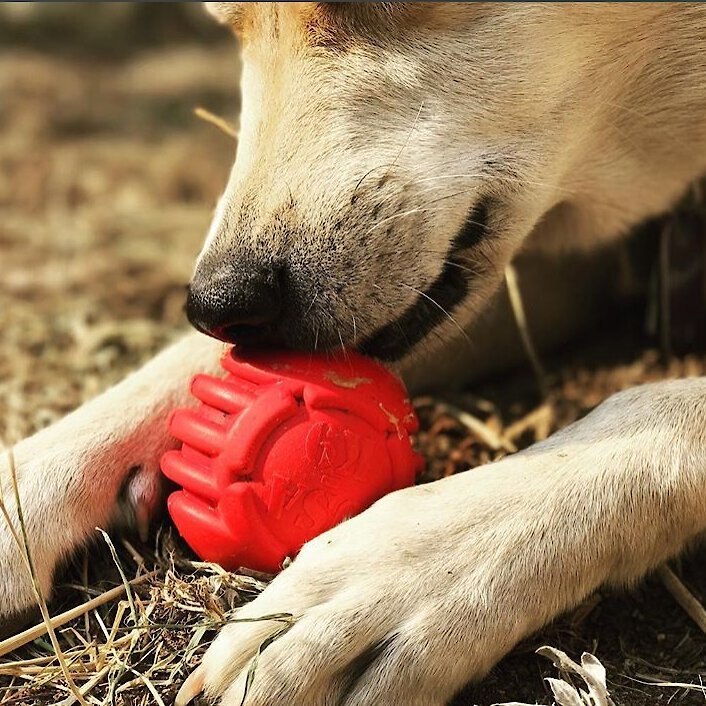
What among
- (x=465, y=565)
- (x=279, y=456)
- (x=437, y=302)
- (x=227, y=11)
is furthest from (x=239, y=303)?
(x=227, y=11)

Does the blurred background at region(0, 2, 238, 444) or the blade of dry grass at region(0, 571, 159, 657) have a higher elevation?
the blurred background at region(0, 2, 238, 444)

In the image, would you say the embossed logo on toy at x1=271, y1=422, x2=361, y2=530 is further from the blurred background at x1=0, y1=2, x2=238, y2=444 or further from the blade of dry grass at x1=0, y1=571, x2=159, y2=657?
the blurred background at x1=0, y1=2, x2=238, y2=444

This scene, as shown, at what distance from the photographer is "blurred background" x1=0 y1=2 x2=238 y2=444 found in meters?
2.66

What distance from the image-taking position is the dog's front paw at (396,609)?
4.53 feet

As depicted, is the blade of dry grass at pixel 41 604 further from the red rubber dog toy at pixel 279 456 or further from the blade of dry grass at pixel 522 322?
the blade of dry grass at pixel 522 322

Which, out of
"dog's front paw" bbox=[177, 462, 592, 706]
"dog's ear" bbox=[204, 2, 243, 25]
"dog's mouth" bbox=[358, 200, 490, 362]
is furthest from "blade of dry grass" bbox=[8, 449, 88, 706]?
"dog's ear" bbox=[204, 2, 243, 25]

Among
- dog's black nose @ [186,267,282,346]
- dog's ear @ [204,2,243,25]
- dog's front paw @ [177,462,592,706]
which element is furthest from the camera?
dog's ear @ [204,2,243,25]

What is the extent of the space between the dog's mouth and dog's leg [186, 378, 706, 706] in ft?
0.90

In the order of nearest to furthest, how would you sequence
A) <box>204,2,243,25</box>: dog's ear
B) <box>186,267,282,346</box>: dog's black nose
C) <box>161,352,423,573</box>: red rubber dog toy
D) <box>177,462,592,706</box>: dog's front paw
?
<box>177,462,592,706</box>: dog's front paw → <box>161,352,423,573</box>: red rubber dog toy → <box>186,267,282,346</box>: dog's black nose → <box>204,2,243,25</box>: dog's ear

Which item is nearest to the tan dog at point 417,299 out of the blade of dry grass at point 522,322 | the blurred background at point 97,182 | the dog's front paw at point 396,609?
the dog's front paw at point 396,609

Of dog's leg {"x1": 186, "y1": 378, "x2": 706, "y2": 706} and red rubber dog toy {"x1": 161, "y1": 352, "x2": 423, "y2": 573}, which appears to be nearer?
dog's leg {"x1": 186, "y1": 378, "x2": 706, "y2": 706}

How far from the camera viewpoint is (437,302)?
70.7 inches

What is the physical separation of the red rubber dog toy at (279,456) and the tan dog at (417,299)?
2.1 inches

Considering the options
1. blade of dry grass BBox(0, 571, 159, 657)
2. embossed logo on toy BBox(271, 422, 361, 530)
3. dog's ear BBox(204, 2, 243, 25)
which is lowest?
blade of dry grass BBox(0, 571, 159, 657)
